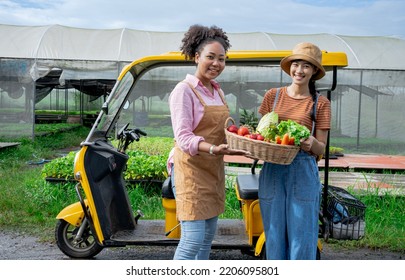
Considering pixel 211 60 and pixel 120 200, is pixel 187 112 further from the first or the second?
pixel 120 200

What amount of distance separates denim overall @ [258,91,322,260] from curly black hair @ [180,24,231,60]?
671 millimetres

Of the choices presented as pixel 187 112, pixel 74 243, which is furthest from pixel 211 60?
pixel 74 243

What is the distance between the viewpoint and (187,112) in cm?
263

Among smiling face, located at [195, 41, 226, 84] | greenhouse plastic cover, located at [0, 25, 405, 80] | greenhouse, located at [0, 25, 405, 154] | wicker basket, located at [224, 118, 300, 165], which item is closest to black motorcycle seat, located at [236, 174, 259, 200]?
wicker basket, located at [224, 118, 300, 165]

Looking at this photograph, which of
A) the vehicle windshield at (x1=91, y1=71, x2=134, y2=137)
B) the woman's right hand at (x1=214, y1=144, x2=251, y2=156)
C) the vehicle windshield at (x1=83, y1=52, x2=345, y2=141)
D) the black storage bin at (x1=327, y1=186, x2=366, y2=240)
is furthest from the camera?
the vehicle windshield at (x1=83, y1=52, x2=345, y2=141)

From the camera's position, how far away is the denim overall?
2754 mm

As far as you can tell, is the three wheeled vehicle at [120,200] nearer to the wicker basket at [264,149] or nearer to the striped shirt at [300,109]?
the striped shirt at [300,109]

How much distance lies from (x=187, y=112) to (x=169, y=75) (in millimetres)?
8489

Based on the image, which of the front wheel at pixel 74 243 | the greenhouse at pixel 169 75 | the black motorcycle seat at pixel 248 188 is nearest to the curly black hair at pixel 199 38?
the black motorcycle seat at pixel 248 188

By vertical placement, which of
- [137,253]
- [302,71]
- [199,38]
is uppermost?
[199,38]

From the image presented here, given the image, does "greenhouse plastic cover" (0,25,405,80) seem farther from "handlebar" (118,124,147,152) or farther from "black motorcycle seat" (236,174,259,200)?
"black motorcycle seat" (236,174,259,200)

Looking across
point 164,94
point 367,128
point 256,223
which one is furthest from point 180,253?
point 367,128

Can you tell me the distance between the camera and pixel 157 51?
564 inches
